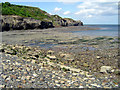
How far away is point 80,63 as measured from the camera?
1401 centimetres

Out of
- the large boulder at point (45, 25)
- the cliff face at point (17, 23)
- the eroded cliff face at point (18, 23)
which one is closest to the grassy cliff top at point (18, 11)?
the large boulder at point (45, 25)

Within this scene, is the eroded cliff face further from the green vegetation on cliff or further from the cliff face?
the green vegetation on cliff

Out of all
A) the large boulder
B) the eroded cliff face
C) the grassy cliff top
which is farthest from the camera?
the large boulder

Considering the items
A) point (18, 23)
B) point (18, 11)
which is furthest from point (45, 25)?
point (18, 23)

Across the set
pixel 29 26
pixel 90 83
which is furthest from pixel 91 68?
pixel 29 26

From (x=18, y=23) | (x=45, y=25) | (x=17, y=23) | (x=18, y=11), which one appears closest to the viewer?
(x=17, y=23)

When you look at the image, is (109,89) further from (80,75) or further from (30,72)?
(30,72)

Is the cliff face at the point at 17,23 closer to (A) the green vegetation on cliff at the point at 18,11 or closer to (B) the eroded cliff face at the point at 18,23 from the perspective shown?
(B) the eroded cliff face at the point at 18,23

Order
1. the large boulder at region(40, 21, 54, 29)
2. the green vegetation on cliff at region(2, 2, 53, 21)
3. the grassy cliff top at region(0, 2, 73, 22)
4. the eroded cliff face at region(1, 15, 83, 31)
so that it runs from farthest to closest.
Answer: the large boulder at region(40, 21, 54, 29)
the grassy cliff top at region(0, 2, 73, 22)
the green vegetation on cliff at region(2, 2, 53, 21)
the eroded cliff face at region(1, 15, 83, 31)

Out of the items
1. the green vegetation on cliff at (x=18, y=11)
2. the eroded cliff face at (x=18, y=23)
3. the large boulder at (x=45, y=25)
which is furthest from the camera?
the large boulder at (x=45, y=25)

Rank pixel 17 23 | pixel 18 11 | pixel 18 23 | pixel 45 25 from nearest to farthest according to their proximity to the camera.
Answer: pixel 17 23, pixel 18 23, pixel 45 25, pixel 18 11

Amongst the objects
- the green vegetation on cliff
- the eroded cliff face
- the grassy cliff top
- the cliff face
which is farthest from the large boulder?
the green vegetation on cliff

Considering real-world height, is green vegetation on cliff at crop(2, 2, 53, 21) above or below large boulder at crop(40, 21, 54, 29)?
above

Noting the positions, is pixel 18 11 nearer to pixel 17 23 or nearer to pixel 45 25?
pixel 45 25
